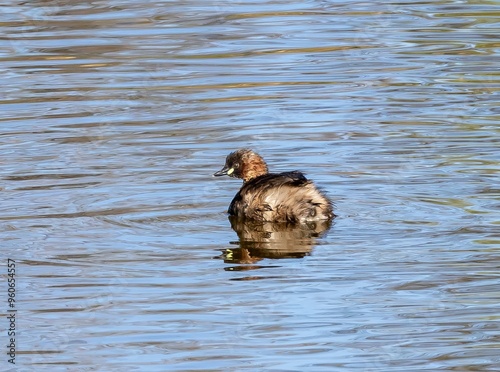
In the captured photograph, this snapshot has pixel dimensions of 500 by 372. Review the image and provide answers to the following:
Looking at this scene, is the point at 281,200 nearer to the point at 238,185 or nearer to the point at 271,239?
the point at 271,239

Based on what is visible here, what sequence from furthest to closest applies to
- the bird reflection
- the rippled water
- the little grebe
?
the little grebe
the bird reflection
the rippled water

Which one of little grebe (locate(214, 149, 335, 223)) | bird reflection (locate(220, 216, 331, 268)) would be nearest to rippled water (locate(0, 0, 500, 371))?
bird reflection (locate(220, 216, 331, 268))

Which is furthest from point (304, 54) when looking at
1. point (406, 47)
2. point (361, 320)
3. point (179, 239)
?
point (361, 320)

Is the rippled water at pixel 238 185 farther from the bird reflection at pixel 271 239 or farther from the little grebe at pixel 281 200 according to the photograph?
the little grebe at pixel 281 200

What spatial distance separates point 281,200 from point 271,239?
51cm

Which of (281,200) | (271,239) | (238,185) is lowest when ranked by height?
(238,185)

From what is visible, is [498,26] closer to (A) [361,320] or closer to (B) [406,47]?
(B) [406,47]

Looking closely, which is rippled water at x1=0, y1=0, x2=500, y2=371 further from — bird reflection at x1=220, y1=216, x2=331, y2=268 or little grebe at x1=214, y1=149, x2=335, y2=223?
little grebe at x1=214, y1=149, x2=335, y2=223

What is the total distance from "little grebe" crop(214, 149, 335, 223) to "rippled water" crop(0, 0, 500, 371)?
134 millimetres

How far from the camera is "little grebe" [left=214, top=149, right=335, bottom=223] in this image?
34.8 ft

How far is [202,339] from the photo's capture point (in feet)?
26.4

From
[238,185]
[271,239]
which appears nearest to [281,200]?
[271,239]

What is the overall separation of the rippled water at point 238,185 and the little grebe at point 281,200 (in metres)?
0.13

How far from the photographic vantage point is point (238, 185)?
12.7 meters
